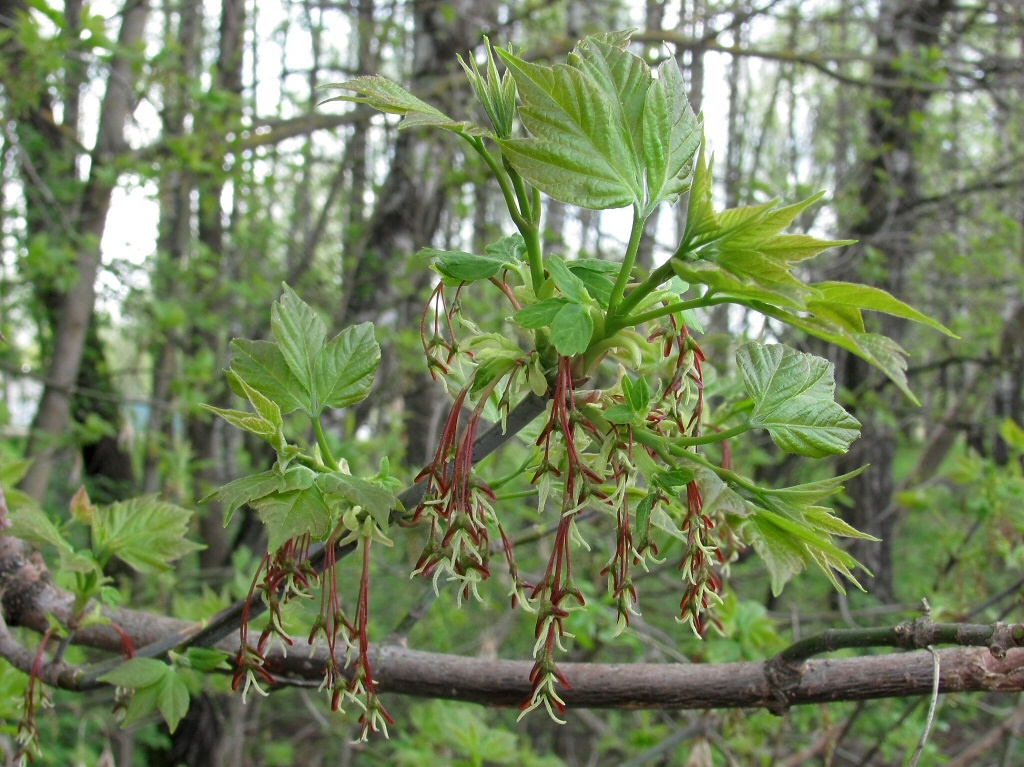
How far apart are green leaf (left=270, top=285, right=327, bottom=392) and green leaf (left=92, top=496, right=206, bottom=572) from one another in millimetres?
433

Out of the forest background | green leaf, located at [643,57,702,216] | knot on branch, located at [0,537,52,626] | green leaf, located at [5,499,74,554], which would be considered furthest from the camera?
the forest background

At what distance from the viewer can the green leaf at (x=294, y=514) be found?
0.65 m

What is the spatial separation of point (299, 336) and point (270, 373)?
2.0 inches

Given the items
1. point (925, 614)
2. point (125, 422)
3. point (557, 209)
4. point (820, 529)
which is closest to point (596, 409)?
point (820, 529)

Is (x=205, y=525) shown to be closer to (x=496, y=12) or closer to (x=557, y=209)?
(x=557, y=209)

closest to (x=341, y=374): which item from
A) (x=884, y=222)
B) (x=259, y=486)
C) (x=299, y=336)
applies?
(x=299, y=336)

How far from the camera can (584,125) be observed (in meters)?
0.64

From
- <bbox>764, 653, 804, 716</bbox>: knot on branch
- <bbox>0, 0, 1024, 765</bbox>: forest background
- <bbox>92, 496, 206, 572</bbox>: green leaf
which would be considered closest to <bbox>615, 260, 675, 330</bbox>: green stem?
<bbox>764, 653, 804, 716</bbox>: knot on branch

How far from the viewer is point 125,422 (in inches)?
131

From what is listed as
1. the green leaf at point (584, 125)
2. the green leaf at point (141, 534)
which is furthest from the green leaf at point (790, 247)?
the green leaf at point (141, 534)

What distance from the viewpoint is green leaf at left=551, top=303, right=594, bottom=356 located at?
0.60 metres

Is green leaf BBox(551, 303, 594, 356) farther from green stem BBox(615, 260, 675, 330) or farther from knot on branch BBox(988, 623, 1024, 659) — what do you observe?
knot on branch BBox(988, 623, 1024, 659)

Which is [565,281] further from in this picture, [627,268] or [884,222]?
[884,222]

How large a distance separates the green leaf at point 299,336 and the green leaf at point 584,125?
289 mm
